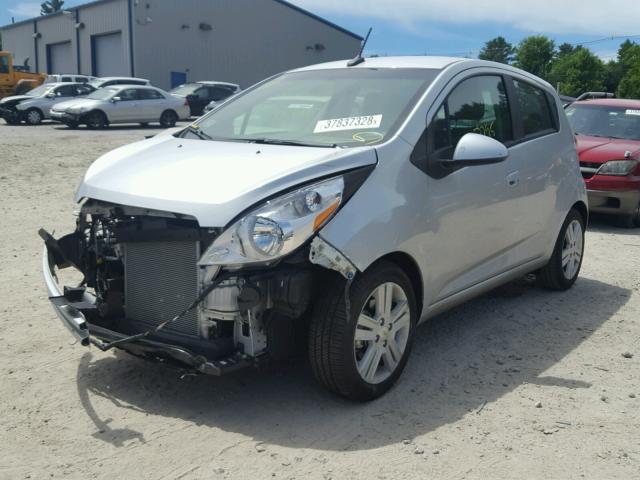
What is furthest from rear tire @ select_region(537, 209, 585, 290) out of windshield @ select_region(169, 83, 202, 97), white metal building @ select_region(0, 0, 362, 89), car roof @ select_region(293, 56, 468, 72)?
white metal building @ select_region(0, 0, 362, 89)

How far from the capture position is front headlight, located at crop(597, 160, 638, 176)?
9250 mm

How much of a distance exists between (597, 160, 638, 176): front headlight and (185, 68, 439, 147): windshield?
5.71 metres

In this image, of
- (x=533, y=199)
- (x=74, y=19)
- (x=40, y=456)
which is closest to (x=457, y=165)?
(x=533, y=199)

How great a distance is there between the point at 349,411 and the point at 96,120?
2064 cm

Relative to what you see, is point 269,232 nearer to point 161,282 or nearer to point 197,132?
point 161,282

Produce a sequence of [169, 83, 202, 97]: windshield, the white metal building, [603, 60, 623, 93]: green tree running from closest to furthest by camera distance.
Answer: [169, 83, 202, 97]: windshield, the white metal building, [603, 60, 623, 93]: green tree

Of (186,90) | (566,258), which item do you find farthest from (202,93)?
(566,258)

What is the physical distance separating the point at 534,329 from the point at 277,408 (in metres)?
2.26

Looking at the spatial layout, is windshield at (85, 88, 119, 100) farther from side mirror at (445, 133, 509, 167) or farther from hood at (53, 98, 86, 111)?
side mirror at (445, 133, 509, 167)

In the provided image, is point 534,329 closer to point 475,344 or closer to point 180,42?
point 475,344

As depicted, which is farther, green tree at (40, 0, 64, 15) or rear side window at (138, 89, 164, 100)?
green tree at (40, 0, 64, 15)

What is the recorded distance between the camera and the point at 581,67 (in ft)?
230

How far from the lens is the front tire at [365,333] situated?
3551 millimetres

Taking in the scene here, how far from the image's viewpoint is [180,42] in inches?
1531
